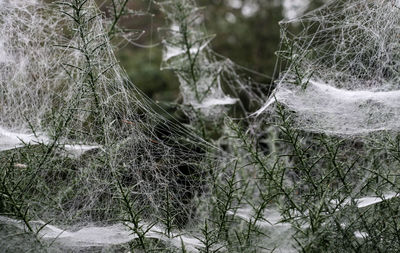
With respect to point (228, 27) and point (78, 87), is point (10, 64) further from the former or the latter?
point (228, 27)

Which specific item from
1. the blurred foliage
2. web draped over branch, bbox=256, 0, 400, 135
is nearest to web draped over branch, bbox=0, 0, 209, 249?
web draped over branch, bbox=256, 0, 400, 135

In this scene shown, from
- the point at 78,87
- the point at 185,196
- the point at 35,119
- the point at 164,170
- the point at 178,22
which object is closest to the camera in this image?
the point at 78,87

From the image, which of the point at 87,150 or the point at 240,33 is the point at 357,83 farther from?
the point at 240,33

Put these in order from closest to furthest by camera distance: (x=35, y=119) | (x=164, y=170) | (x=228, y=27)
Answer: (x=164, y=170), (x=35, y=119), (x=228, y=27)

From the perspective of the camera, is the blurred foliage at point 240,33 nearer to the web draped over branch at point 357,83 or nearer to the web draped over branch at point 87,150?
the web draped over branch at point 357,83

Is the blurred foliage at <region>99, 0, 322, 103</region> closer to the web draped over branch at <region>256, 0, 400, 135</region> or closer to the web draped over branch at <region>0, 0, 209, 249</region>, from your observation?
the web draped over branch at <region>256, 0, 400, 135</region>

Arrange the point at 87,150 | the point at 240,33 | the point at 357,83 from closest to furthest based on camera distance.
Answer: the point at 87,150, the point at 357,83, the point at 240,33

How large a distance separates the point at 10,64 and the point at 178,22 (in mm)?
989

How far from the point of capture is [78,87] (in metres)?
1.62

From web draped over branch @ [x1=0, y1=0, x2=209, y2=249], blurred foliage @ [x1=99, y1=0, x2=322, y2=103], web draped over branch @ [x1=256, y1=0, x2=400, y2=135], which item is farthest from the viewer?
blurred foliage @ [x1=99, y1=0, x2=322, y2=103]

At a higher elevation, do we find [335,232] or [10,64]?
[10,64]

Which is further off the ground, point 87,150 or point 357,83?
point 357,83

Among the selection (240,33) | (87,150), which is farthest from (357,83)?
(240,33)

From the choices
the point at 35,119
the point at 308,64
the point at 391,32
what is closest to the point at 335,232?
the point at 308,64
